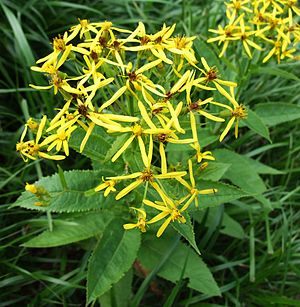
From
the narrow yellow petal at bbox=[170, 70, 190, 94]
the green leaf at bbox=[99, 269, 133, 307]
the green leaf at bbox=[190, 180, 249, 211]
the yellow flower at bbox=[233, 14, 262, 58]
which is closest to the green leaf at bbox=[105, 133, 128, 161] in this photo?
the narrow yellow petal at bbox=[170, 70, 190, 94]

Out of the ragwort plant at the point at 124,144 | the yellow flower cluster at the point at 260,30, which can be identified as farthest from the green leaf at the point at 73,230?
the yellow flower cluster at the point at 260,30

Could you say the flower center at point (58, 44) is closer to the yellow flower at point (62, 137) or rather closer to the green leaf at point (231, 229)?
the yellow flower at point (62, 137)

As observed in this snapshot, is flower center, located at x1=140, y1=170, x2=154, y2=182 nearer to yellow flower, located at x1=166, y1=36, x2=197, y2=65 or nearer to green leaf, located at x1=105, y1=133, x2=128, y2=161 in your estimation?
green leaf, located at x1=105, y1=133, x2=128, y2=161

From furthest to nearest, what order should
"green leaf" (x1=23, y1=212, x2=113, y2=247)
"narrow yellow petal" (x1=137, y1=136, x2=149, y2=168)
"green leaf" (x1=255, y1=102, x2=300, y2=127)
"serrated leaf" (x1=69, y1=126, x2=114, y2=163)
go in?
"green leaf" (x1=255, y1=102, x2=300, y2=127)
"green leaf" (x1=23, y1=212, x2=113, y2=247)
"serrated leaf" (x1=69, y1=126, x2=114, y2=163)
"narrow yellow petal" (x1=137, y1=136, x2=149, y2=168)

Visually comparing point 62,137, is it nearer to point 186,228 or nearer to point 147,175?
point 147,175

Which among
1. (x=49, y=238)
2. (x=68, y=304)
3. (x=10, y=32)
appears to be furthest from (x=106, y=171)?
(x=10, y=32)

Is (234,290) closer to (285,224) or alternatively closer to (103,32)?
(285,224)

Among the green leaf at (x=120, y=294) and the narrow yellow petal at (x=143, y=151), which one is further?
the green leaf at (x=120, y=294)
